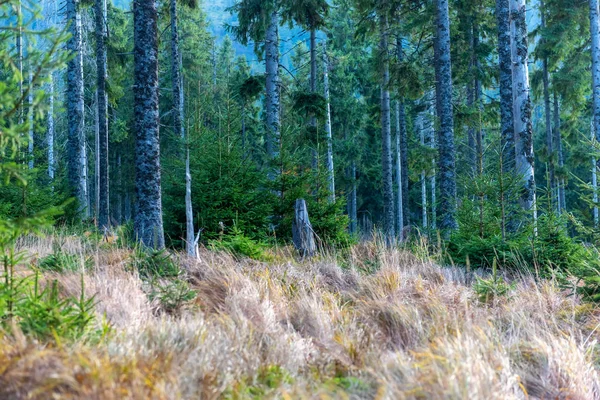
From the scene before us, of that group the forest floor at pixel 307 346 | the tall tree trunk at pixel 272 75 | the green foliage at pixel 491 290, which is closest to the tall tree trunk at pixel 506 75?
the tall tree trunk at pixel 272 75

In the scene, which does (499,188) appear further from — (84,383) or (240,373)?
(84,383)

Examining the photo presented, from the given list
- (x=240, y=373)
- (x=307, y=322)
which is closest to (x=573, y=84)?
(x=307, y=322)

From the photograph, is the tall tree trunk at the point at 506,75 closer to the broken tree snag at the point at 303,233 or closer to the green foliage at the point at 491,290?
the broken tree snag at the point at 303,233

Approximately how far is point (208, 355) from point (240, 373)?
0.23 meters

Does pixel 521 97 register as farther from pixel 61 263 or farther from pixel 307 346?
pixel 61 263

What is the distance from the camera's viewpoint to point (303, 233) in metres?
8.95

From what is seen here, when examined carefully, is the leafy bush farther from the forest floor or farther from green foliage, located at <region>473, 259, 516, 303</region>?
green foliage, located at <region>473, 259, 516, 303</region>

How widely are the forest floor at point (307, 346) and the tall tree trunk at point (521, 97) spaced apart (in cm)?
545

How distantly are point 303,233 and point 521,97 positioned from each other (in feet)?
18.9

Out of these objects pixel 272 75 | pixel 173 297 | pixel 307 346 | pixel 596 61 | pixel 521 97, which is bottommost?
pixel 307 346

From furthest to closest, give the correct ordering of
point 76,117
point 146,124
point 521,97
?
point 76,117, point 521,97, point 146,124

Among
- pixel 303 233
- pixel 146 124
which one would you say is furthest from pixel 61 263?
pixel 303 233

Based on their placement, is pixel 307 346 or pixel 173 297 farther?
pixel 173 297

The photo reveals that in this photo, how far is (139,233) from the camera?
828cm
